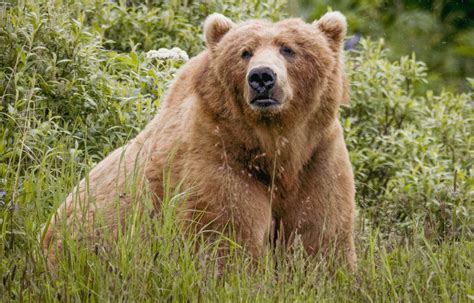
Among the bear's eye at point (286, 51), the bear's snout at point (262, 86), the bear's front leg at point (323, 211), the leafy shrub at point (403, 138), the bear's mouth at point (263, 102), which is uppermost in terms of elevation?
the bear's eye at point (286, 51)

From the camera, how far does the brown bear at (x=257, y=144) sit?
15.4 feet

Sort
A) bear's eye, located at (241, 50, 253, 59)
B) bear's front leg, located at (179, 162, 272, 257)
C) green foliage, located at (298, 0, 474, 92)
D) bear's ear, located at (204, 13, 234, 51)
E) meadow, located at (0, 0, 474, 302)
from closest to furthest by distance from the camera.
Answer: meadow, located at (0, 0, 474, 302), bear's front leg, located at (179, 162, 272, 257), bear's eye, located at (241, 50, 253, 59), bear's ear, located at (204, 13, 234, 51), green foliage, located at (298, 0, 474, 92)

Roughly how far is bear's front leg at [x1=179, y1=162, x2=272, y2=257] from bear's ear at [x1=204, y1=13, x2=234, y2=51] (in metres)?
0.80

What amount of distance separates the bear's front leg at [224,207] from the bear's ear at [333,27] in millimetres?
989

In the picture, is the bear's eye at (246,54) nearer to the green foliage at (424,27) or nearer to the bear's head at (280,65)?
the bear's head at (280,65)

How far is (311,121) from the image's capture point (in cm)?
502

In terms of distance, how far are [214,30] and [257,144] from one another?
0.73m

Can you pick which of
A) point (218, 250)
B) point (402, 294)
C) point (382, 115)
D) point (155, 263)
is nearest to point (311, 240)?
point (218, 250)

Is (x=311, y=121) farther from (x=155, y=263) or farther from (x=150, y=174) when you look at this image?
(x=155, y=263)

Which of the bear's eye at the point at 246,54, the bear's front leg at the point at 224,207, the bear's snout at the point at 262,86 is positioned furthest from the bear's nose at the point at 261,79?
the bear's front leg at the point at 224,207

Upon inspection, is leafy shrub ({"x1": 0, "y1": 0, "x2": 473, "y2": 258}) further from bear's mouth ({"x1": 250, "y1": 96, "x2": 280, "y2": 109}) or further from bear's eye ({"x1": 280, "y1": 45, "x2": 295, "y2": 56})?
bear's eye ({"x1": 280, "y1": 45, "x2": 295, "y2": 56})

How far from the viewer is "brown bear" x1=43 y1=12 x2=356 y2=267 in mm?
4688

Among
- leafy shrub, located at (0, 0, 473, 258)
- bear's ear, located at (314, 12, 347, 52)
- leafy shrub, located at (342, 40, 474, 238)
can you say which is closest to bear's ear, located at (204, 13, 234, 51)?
bear's ear, located at (314, 12, 347, 52)

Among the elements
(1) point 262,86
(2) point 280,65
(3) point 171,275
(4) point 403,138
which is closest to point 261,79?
(1) point 262,86
